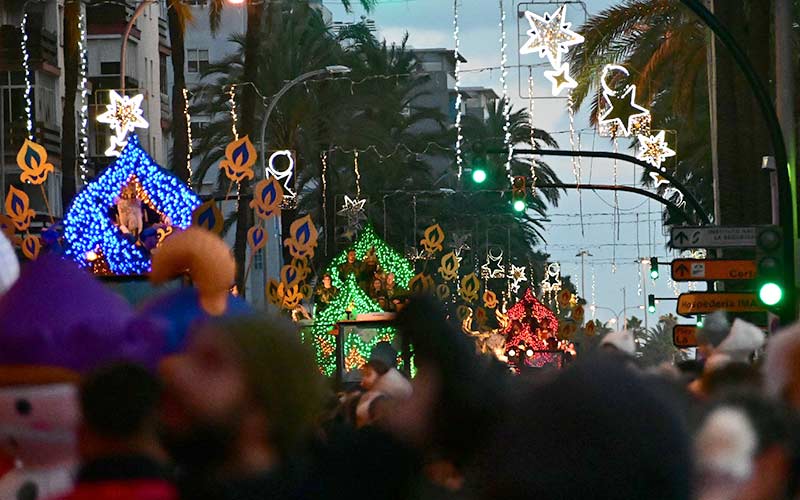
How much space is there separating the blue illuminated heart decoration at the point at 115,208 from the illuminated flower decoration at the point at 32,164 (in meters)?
6.87

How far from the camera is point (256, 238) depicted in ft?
82.0

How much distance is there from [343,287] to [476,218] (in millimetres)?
47348

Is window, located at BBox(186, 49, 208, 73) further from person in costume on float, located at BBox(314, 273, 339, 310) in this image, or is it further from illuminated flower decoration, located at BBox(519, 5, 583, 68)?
illuminated flower decoration, located at BBox(519, 5, 583, 68)

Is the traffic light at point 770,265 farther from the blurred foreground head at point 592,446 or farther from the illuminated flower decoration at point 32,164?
the blurred foreground head at point 592,446

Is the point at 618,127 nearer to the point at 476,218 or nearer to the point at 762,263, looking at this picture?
the point at 762,263

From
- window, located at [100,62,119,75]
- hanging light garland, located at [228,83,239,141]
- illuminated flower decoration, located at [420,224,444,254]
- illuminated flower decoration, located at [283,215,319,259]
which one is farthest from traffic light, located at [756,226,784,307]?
window, located at [100,62,119,75]

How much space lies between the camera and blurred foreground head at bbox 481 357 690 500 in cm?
283

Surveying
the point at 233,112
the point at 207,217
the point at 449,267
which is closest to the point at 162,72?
the point at 449,267

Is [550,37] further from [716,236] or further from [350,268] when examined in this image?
[716,236]

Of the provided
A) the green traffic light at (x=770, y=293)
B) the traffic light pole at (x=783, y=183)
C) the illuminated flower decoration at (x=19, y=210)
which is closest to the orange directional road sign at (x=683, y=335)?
the traffic light pole at (x=783, y=183)

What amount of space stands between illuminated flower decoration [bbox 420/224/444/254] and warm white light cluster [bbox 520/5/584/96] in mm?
14012

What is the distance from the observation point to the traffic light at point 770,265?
58.1 ft

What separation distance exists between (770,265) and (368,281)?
1447cm

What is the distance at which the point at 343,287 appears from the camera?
104ft
